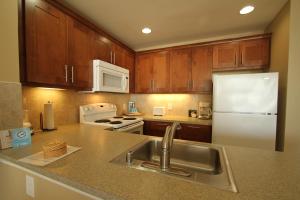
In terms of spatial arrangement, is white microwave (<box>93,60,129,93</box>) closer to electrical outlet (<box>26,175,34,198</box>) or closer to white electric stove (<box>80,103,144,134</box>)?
white electric stove (<box>80,103,144,134</box>)

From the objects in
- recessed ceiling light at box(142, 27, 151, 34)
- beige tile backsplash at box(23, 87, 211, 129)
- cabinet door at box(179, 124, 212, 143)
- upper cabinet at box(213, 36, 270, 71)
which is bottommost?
cabinet door at box(179, 124, 212, 143)

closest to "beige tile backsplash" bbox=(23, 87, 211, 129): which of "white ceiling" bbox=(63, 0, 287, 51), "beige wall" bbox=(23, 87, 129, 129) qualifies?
"beige wall" bbox=(23, 87, 129, 129)

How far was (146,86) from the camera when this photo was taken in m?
2.88

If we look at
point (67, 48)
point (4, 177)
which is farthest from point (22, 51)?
point (4, 177)

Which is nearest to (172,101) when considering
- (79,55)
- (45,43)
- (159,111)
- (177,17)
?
(159,111)

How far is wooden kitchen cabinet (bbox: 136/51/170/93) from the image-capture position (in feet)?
8.89

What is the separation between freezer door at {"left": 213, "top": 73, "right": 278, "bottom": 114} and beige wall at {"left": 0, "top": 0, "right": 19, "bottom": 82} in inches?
81.8

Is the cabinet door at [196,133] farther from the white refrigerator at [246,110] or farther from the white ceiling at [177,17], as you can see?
the white ceiling at [177,17]

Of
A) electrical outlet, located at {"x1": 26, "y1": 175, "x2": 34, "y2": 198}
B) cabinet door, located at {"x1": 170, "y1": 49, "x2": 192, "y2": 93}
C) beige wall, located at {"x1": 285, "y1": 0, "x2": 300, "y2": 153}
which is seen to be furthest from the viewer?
cabinet door, located at {"x1": 170, "y1": 49, "x2": 192, "y2": 93}

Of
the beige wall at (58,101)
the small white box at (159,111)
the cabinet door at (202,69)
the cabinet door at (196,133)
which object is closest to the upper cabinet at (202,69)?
the cabinet door at (202,69)

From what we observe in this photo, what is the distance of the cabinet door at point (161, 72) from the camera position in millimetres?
2697

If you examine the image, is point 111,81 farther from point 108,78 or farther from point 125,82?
point 125,82

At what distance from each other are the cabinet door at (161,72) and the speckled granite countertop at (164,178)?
1.93m

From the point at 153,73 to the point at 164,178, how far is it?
2368mm
